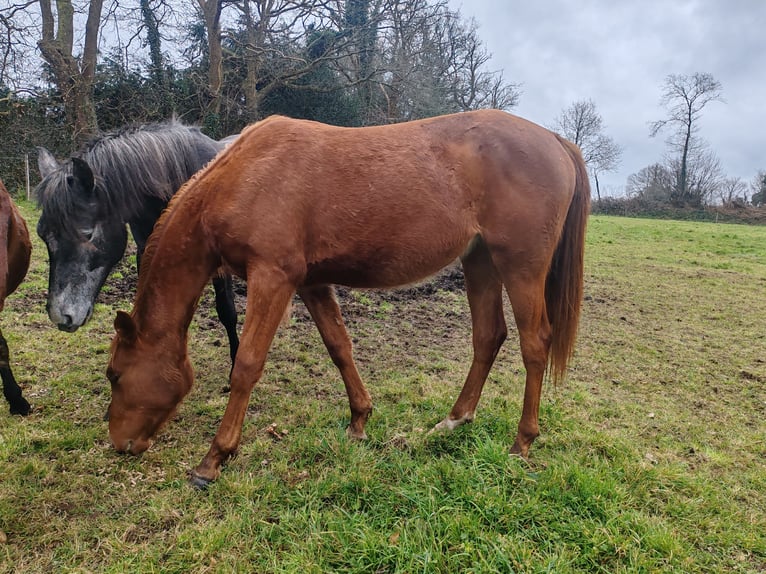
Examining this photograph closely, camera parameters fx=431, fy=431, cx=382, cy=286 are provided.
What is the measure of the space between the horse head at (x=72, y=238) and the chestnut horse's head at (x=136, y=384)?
61cm

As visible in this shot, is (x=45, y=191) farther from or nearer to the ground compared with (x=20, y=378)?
farther from the ground

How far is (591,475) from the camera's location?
230 centimetres

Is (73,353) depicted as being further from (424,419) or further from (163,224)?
(424,419)

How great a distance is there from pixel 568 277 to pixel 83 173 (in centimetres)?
319

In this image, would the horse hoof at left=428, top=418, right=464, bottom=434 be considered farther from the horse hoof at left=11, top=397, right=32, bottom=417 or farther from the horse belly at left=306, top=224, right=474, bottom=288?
the horse hoof at left=11, top=397, right=32, bottom=417

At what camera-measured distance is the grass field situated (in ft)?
6.17

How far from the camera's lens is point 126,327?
7.57ft

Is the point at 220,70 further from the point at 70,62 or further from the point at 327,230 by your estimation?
the point at 327,230

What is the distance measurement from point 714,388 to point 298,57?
1366cm

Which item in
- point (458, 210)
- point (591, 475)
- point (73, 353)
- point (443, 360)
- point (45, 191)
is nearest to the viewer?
point (591, 475)

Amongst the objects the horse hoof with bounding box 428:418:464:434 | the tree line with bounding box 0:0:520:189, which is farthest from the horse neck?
the tree line with bounding box 0:0:520:189

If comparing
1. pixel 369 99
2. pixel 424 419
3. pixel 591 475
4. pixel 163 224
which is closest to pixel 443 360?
pixel 424 419

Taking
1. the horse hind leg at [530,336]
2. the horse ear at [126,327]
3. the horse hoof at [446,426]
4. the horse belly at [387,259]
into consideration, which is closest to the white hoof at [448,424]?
the horse hoof at [446,426]

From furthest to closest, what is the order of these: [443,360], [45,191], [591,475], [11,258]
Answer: [443,360]
[11,258]
[45,191]
[591,475]
